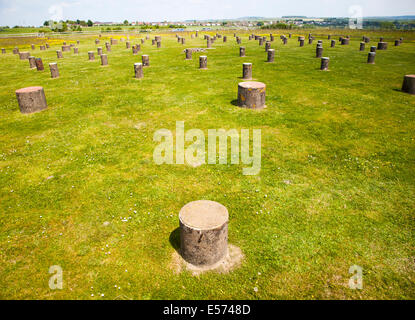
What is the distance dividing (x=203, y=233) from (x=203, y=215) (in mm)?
380

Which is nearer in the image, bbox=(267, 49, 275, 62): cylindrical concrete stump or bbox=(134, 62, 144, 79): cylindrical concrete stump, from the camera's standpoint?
bbox=(134, 62, 144, 79): cylindrical concrete stump

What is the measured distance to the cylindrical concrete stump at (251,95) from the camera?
41.4 feet

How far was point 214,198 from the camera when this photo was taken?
22.7ft

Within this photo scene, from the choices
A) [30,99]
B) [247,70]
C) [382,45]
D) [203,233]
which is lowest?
[203,233]

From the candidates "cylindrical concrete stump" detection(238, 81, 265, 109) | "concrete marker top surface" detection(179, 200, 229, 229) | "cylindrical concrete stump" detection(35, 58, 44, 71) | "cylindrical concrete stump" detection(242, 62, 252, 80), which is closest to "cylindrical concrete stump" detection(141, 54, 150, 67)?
"cylindrical concrete stump" detection(35, 58, 44, 71)

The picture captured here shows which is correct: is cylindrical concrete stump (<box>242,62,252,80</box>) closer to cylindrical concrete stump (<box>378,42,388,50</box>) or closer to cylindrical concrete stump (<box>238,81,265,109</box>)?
cylindrical concrete stump (<box>238,81,265,109</box>)

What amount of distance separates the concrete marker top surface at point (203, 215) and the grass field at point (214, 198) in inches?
38.6

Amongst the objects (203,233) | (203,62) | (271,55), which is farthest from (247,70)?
(203,233)

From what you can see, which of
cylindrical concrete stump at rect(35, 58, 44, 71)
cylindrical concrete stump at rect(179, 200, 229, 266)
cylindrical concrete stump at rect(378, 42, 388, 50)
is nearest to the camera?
cylindrical concrete stump at rect(179, 200, 229, 266)

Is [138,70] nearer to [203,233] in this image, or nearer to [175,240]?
[175,240]

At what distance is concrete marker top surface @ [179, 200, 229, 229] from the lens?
4.83 m

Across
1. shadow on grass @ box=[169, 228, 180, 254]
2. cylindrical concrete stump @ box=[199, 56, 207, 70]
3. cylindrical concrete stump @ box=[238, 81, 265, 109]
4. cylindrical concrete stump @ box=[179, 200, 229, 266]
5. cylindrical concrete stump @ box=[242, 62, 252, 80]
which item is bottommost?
shadow on grass @ box=[169, 228, 180, 254]
